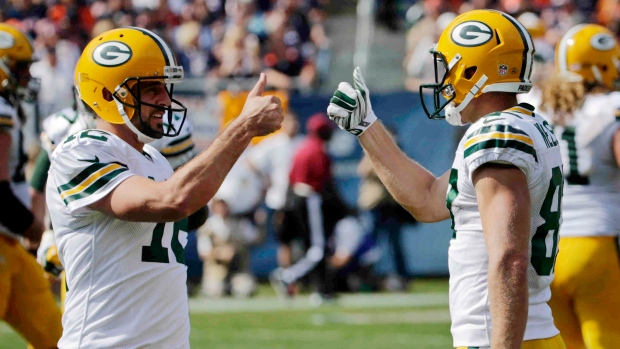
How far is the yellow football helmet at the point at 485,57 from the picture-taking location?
327 cm

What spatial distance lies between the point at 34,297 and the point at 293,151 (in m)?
6.08

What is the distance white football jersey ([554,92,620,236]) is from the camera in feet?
15.1

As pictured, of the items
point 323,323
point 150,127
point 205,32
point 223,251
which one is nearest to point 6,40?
point 150,127

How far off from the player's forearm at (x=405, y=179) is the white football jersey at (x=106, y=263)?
3.14ft

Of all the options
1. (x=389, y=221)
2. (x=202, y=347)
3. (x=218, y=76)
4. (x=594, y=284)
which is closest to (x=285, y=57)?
(x=218, y=76)

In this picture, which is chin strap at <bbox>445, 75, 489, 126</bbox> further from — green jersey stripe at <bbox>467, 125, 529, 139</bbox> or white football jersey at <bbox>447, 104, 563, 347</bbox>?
green jersey stripe at <bbox>467, 125, 529, 139</bbox>

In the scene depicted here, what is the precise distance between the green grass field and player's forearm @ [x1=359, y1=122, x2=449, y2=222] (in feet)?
12.3

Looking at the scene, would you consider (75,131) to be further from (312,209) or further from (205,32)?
(205,32)

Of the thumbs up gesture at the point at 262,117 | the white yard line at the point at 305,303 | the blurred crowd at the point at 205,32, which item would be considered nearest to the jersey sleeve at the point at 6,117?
the thumbs up gesture at the point at 262,117

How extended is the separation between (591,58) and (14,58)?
3203mm

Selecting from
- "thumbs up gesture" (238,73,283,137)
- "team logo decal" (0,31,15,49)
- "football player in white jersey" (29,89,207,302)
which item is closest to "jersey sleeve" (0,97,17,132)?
"football player in white jersey" (29,89,207,302)

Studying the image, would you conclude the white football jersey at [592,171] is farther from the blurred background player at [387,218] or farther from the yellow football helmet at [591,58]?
the blurred background player at [387,218]

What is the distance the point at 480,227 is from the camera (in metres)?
3.10

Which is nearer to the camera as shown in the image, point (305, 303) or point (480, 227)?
point (480, 227)
